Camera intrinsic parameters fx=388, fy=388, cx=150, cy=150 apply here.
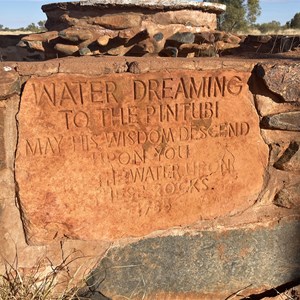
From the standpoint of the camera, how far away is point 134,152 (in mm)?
1896

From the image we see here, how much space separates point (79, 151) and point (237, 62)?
874mm

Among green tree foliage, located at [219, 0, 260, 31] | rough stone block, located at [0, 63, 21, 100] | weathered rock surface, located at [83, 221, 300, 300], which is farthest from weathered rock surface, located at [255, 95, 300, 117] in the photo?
green tree foliage, located at [219, 0, 260, 31]

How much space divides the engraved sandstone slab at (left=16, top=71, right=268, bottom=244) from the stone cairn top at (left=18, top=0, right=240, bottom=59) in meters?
0.93

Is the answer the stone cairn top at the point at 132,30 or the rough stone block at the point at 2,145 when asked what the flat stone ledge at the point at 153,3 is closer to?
the stone cairn top at the point at 132,30

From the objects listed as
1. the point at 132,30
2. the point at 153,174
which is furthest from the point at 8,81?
the point at 132,30

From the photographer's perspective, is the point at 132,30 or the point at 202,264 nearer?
the point at 202,264

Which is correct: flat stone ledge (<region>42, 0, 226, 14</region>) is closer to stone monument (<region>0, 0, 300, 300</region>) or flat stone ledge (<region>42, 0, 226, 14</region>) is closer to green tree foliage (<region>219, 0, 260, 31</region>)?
stone monument (<region>0, 0, 300, 300</region>)

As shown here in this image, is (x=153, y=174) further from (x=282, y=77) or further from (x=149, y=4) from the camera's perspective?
(x=149, y=4)

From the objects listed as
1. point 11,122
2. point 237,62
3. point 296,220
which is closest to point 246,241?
point 296,220

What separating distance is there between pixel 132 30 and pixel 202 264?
1989 mm

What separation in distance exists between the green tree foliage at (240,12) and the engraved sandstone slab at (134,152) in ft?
65.4

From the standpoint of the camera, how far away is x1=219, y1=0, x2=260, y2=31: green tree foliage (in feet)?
70.6

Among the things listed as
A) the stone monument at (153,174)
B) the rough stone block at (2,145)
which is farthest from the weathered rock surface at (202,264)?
the rough stone block at (2,145)

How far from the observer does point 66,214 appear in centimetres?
192
